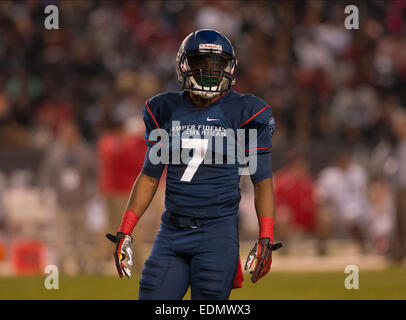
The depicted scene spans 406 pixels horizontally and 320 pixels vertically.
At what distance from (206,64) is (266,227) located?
92cm

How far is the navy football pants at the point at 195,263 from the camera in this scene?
158 inches

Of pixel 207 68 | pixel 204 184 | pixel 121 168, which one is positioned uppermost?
pixel 121 168

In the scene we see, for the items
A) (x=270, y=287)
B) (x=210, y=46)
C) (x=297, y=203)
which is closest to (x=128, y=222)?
(x=210, y=46)

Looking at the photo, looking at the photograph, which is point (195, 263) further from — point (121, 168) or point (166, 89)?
point (166, 89)

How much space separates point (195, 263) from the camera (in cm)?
406

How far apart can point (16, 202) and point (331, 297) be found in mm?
6944

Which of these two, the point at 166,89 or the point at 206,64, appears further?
the point at 166,89

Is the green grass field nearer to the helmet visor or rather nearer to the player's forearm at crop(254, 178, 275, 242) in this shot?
the player's forearm at crop(254, 178, 275, 242)

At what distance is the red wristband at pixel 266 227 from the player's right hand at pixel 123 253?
69 cm

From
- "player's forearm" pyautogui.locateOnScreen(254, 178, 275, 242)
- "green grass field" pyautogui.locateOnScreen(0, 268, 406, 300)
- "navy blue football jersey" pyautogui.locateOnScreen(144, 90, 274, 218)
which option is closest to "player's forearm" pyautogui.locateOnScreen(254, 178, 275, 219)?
"player's forearm" pyautogui.locateOnScreen(254, 178, 275, 242)

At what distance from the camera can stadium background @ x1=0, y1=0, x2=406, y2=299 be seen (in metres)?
11.9

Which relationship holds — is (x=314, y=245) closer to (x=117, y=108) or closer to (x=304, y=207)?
(x=304, y=207)

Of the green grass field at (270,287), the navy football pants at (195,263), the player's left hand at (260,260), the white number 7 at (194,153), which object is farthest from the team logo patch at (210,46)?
the green grass field at (270,287)
